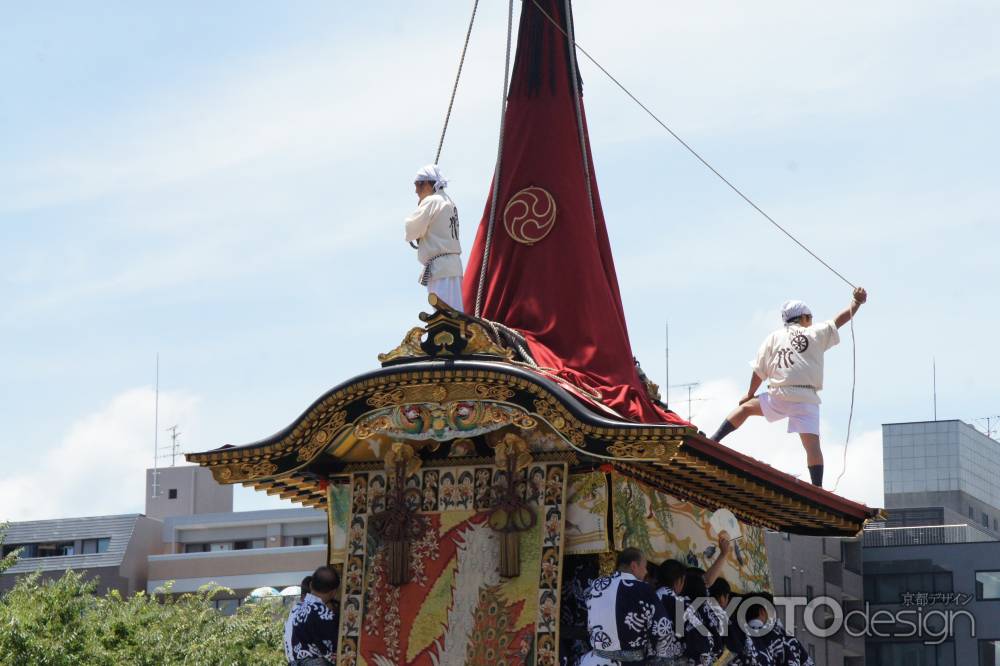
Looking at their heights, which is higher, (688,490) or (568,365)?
(568,365)

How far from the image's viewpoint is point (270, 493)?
13961mm

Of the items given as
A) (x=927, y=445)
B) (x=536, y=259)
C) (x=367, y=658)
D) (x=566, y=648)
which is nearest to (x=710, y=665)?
(x=566, y=648)

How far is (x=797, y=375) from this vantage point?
1508 centimetres

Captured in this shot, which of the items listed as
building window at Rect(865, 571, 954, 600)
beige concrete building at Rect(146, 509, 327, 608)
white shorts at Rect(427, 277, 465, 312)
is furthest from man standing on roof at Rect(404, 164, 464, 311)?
building window at Rect(865, 571, 954, 600)

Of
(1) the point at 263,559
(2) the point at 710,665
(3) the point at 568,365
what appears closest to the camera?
(2) the point at 710,665

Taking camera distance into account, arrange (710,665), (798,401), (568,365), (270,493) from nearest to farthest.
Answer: (710,665) → (568,365) → (270,493) → (798,401)

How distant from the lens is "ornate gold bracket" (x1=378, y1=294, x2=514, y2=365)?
40.3ft

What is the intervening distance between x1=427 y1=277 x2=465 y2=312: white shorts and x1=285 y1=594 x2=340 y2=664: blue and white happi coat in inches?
98.6

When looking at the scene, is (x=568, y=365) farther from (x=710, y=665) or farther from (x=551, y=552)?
(x=710, y=665)

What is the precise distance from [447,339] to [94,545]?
43426 millimetres

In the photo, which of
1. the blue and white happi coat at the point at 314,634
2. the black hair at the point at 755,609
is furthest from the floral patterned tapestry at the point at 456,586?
the black hair at the point at 755,609

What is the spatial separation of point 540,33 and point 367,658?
5383mm

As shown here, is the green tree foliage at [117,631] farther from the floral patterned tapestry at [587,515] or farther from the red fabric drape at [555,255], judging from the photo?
the floral patterned tapestry at [587,515]

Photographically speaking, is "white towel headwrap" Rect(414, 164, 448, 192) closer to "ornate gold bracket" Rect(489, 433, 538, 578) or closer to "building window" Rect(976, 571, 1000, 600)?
"ornate gold bracket" Rect(489, 433, 538, 578)
